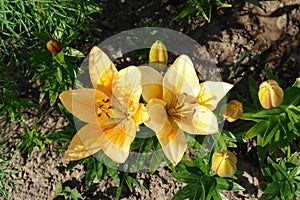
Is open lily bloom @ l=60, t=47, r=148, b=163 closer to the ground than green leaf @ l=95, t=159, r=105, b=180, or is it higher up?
higher up

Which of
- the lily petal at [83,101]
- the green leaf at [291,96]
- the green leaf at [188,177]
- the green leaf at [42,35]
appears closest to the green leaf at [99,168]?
the green leaf at [188,177]

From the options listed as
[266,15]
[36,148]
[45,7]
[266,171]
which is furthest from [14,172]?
[266,15]

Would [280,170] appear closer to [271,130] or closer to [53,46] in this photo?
[271,130]

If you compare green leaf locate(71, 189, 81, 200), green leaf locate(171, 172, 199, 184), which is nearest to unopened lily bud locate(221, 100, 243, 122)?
green leaf locate(171, 172, 199, 184)

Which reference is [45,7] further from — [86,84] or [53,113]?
[53,113]

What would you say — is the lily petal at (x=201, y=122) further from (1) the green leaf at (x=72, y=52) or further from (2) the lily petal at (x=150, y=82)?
(1) the green leaf at (x=72, y=52)

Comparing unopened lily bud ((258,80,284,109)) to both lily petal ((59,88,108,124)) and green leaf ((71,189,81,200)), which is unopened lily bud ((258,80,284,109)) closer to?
lily petal ((59,88,108,124))
